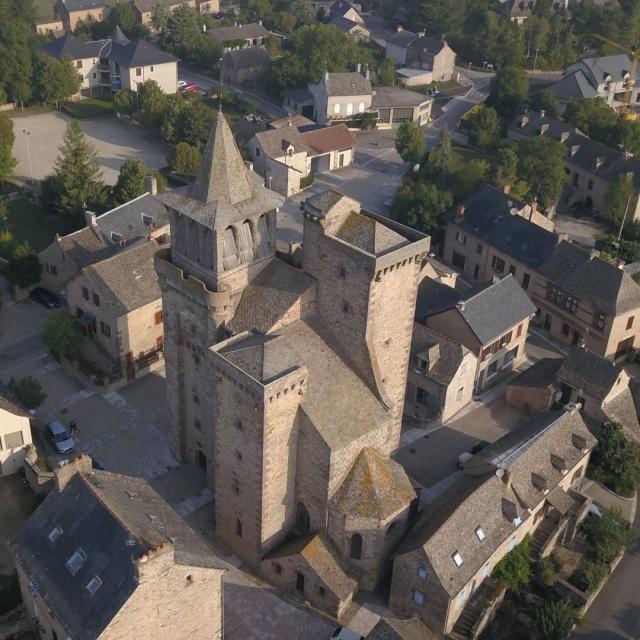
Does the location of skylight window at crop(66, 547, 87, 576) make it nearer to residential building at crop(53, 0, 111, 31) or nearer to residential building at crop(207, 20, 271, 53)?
residential building at crop(207, 20, 271, 53)

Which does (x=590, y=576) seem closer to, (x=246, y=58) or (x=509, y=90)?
(x=509, y=90)

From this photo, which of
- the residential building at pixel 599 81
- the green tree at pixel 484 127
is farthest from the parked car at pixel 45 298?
the residential building at pixel 599 81

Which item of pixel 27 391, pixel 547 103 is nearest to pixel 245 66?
pixel 547 103

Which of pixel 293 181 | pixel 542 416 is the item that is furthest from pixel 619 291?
pixel 293 181

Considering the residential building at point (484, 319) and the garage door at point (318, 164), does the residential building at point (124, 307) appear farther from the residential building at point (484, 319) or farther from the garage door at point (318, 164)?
the garage door at point (318, 164)

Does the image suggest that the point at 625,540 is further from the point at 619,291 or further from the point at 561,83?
the point at 561,83

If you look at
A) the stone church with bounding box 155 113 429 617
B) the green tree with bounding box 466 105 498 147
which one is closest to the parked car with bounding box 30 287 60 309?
the stone church with bounding box 155 113 429 617
